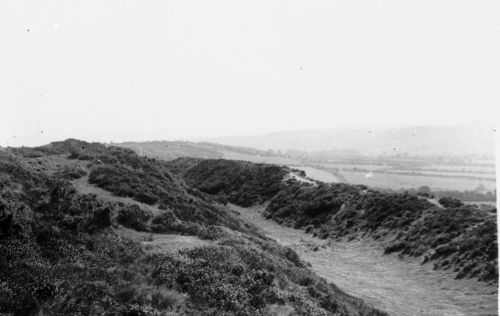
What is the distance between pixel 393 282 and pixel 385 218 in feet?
37.1

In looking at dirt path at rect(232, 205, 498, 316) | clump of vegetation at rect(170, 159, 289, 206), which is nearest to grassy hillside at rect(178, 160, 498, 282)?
clump of vegetation at rect(170, 159, 289, 206)

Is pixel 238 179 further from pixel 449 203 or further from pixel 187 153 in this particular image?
pixel 187 153

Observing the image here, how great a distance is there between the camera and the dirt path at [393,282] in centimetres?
1908

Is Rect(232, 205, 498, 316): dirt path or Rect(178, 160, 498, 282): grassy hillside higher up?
Rect(178, 160, 498, 282): grassy hillside

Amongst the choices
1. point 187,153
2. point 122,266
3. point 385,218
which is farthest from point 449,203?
point 187,153

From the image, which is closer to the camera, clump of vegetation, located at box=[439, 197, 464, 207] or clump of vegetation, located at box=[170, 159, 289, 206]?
clump of vegetation, located at box=[439, 197, 464, 207]

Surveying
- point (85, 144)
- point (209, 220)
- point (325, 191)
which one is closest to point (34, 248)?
point (209, 220)

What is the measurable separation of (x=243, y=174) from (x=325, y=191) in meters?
16.7

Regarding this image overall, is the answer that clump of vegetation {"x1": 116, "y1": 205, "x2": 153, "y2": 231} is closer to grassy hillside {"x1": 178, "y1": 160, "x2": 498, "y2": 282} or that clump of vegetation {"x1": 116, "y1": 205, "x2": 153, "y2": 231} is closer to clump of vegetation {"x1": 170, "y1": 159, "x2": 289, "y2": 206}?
grassy hillside {"x1": 178, "y1": 160, "x2": 498, "y2": 282}

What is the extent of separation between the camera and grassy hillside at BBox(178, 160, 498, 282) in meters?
24.4

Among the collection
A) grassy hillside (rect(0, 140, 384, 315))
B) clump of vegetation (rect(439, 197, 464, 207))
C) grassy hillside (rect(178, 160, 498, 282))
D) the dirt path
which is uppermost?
grassy hillside (rect(0, 140, 384, 315))

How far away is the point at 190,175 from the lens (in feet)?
215

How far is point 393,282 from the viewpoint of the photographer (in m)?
23.5

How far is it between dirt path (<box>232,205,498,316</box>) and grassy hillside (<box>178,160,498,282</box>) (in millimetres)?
1104
